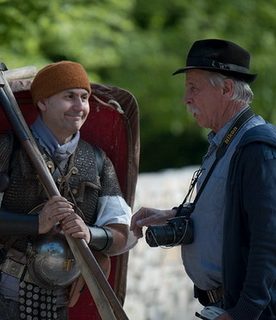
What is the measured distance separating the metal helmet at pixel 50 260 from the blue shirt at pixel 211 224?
591 mm

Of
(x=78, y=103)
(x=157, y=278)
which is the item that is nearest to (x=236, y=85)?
(x=78, y=103)

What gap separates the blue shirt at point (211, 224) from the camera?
545 centimetres

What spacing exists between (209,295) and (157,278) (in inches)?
223

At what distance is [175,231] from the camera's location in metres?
5.54

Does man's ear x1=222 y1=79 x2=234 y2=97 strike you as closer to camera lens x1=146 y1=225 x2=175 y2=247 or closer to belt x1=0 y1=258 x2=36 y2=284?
camera lens x1=146 y1=225 x2=175 y2=247

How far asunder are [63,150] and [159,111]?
13135mm

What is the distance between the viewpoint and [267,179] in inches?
205

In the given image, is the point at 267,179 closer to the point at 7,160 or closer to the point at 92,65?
the point at 7,160

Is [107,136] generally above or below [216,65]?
below

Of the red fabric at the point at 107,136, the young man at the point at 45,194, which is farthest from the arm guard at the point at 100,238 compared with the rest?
the red fabric at the point at 107,136

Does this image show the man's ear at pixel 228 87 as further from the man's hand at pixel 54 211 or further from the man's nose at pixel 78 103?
the man's hand at pixel 54 211

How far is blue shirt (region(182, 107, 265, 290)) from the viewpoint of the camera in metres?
5.45

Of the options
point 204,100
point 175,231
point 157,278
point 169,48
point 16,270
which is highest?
point 204,100

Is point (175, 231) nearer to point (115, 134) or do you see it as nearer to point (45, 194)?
point (45, 194)
